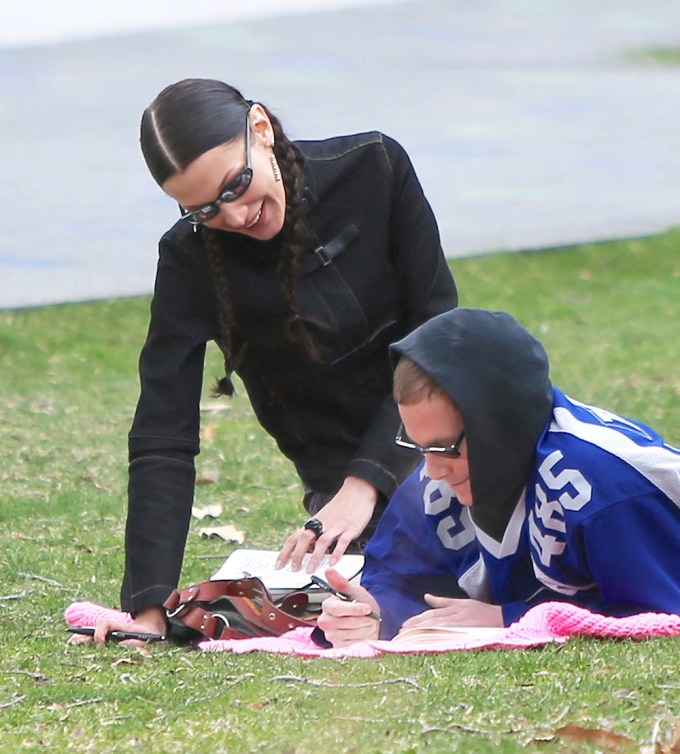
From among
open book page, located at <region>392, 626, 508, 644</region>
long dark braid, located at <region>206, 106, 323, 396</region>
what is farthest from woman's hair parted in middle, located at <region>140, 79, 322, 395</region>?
open book page, located at <region>392, 626, 508, 644</region>

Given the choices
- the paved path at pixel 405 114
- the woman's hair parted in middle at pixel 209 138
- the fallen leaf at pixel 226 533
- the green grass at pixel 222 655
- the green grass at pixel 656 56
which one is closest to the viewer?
the green grass at pixel 222 655

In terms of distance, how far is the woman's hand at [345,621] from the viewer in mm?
3535

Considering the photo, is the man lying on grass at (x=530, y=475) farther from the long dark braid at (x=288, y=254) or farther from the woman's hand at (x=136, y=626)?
the long dark braid at (x=288, y=254)

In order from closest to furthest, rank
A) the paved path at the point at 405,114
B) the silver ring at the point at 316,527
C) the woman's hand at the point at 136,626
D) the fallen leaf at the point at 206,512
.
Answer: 1. the woman's hand at the point at 136,626
2. the silver ring at the point at 316,527
3. the fallen leaf at the point at 206,512
4. the paved path at the point at 405,114

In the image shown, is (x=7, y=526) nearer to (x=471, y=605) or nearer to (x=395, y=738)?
(x=471, y=605)

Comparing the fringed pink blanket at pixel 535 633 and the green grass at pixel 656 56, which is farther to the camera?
the green grass at pixel 656 56

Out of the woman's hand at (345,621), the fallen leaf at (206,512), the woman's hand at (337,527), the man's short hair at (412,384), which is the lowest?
the fallen leaf at (206,512)

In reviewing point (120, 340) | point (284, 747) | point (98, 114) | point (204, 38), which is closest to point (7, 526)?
point (284, 747)

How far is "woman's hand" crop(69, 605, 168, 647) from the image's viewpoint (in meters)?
3.62

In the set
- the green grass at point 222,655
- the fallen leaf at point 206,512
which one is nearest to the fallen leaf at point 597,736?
the green grass at point 222,655

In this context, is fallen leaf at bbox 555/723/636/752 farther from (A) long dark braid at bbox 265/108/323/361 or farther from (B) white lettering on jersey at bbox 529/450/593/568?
(A) long dark braid at bbox 265/108/323/361

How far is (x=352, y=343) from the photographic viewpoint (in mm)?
4125

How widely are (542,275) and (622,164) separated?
396 centimetres

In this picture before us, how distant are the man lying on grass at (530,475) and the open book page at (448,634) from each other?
0.16 ft
